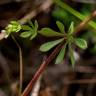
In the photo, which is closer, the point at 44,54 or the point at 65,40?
the point at 65,40

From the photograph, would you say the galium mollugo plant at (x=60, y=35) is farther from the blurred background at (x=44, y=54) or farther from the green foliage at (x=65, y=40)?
the blurred background at (x=44, y=54)

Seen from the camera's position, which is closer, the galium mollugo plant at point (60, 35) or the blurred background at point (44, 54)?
the galium mollugo plant at point (60, 35)

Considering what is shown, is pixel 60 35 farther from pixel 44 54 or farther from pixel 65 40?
pixel 44 54

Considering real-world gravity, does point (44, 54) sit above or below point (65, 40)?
below

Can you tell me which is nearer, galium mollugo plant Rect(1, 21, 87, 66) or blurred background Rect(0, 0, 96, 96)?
galium mollugo plant Rect(1, 21, 87, 66)

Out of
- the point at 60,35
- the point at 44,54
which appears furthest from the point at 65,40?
the point at 44,54

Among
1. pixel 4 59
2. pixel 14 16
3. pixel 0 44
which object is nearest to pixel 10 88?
pixel 4 59

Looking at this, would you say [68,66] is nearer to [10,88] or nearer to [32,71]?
[32,71]

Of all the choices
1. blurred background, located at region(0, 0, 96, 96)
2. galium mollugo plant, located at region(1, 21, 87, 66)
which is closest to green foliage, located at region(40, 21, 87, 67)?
galium mollugo plant, located at region(1, 21, 87, 66)

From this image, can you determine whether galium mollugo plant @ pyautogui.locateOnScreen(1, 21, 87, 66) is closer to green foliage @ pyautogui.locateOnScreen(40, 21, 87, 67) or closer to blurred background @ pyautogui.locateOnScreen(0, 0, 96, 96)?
green foliage @ pyautogui.locateOnScreen(40, 21, 87, 67)

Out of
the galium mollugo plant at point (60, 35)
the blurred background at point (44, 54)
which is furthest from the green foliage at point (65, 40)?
the blurred background at point (44, 54)
